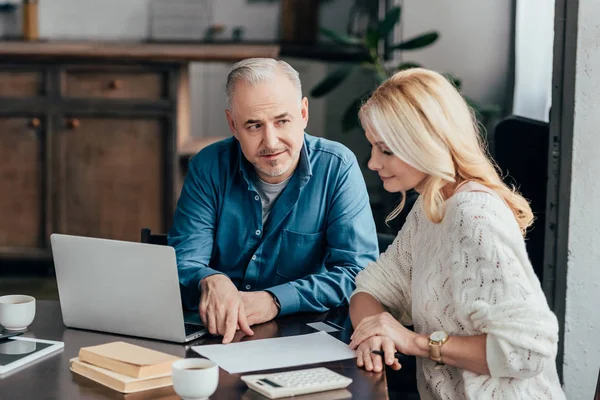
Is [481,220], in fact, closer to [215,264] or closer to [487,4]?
[215,264]

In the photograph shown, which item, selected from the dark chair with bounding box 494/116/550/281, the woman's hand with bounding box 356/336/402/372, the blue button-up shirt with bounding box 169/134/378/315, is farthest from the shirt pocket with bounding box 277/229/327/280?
the dark chair with bounding box 494/116/550/281

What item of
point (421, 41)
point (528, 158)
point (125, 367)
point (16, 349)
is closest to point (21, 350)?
point (16, 349)

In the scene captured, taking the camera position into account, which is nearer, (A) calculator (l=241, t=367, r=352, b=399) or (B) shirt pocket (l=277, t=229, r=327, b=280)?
(A) calculator (l=241, t=367, r=352, b=399)

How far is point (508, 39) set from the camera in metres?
4.20

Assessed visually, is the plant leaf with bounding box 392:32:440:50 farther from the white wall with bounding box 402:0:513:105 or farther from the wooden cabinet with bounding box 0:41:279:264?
the wooden cabinet with bounding box 0:41:279:264

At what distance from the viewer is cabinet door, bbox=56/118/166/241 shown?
172 inches

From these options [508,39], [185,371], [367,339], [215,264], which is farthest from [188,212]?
[508,39]

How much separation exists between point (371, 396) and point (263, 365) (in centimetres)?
21

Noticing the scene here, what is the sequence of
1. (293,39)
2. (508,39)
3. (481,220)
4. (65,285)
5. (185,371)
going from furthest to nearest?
1. (293,39)
2. (508,39)
3. (65,285)
4. (481,220)
5. (185,371)

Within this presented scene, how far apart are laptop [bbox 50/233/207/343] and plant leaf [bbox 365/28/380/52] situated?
9.34 feet

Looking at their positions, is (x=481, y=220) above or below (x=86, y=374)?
above

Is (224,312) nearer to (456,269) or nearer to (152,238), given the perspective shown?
(456,269)

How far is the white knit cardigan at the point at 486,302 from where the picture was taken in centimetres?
134

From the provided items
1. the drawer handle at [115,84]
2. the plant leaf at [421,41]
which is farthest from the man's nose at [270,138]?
the drawer handle at [115,84]
